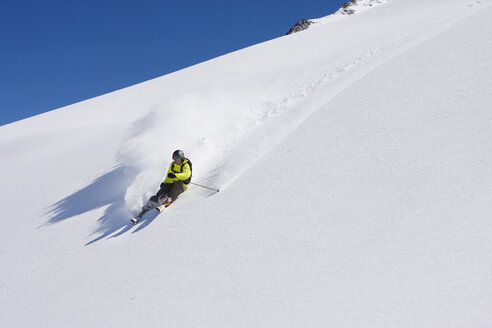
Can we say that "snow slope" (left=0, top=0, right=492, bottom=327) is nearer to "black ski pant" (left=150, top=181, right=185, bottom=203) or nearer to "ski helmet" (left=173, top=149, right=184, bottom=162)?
"black ski pant" (left=150, top=181, right=185, bottom=203)

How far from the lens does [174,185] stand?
263 inches

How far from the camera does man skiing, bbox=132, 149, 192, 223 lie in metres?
6.64

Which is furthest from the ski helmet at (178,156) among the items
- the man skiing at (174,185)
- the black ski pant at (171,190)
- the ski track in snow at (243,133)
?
the ski track in snow at (243,133)

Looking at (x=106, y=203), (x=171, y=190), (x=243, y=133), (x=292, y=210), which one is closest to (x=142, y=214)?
(x=171, y=190)

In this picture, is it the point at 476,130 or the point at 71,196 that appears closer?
the point at 476,130

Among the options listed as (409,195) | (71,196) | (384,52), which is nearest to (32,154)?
(71,196)

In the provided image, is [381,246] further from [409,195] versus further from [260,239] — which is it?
[260,239]

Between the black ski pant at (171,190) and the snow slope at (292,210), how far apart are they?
21 centimetres

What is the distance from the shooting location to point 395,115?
7082 millimetres

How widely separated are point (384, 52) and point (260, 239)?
8097mm

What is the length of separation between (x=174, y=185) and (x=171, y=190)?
10cm

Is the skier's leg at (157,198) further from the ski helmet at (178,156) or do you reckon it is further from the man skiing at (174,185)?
the ski helmet at (178,156)

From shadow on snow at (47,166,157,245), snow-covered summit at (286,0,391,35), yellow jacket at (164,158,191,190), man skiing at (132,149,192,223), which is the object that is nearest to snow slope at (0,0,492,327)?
shadow on snow at (47,166,157,245)

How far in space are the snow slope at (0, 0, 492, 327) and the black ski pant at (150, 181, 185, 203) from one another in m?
0.21
